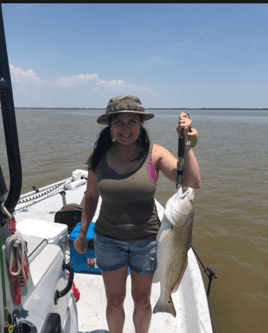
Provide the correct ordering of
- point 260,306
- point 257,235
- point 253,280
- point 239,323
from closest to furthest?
1. point 239,323
2. point 260,306
3. point 253,280
4. point 257,235

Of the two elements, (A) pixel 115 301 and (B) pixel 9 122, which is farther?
(A) pixel 115 301

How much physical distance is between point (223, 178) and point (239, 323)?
7.58 metres

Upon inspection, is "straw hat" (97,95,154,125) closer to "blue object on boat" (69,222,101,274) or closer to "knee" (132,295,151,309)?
"knee" (132,295,151,309)

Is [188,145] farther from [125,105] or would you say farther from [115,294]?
[115,294]

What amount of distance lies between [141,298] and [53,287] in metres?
0.81

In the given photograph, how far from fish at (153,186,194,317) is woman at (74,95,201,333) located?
0.19 meters

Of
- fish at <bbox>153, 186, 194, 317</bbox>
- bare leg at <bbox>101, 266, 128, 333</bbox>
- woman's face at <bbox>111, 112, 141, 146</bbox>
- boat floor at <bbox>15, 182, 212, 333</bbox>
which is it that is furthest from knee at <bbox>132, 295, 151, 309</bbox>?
woman's face at <bbox>111, 112, 141, 146</bbox>

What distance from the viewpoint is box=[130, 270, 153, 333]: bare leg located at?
2.08 m

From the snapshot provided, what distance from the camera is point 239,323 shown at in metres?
4.03

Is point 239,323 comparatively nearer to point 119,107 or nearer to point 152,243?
point 152,243

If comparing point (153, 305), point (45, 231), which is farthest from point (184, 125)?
point (153, 305)

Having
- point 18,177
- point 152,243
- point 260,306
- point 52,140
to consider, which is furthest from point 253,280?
point 52,140

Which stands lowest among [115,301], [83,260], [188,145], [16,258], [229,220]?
[229,220]

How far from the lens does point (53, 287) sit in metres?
1.74
